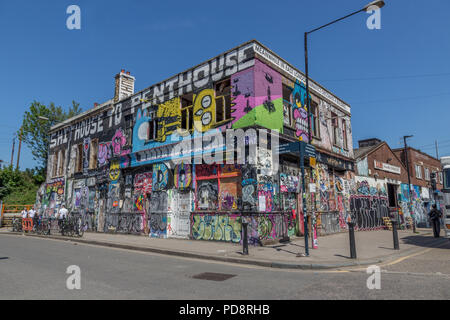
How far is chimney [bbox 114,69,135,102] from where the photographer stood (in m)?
20.6

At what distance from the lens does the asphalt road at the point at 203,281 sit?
5023mm

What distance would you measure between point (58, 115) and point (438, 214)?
38.3 meters

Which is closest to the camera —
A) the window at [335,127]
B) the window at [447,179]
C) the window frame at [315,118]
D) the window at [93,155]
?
the window at [447,179]

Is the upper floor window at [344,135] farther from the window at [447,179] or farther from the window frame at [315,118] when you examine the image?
the window at [447,179]

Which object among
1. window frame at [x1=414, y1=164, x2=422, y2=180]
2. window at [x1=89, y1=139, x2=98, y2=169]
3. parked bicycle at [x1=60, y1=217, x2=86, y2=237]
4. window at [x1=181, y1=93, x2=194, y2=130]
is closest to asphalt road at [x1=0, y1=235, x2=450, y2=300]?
parked bicycle at [x1=60, y1=217, x2=86, y2=237]

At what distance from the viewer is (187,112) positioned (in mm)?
15773

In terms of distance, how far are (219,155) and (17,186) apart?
31972 mm

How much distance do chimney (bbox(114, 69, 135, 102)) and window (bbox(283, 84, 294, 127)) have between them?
1144 centimetres

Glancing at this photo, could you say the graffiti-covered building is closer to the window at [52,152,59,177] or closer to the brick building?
the brick building

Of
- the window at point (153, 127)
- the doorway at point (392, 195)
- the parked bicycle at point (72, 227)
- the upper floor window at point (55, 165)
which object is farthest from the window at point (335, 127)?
the upper floor window at point (55, 165)

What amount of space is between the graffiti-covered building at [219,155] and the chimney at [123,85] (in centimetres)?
7

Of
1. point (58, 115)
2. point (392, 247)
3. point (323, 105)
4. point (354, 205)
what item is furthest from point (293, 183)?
point (58, 115)

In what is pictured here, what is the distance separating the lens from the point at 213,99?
14.4 metres
